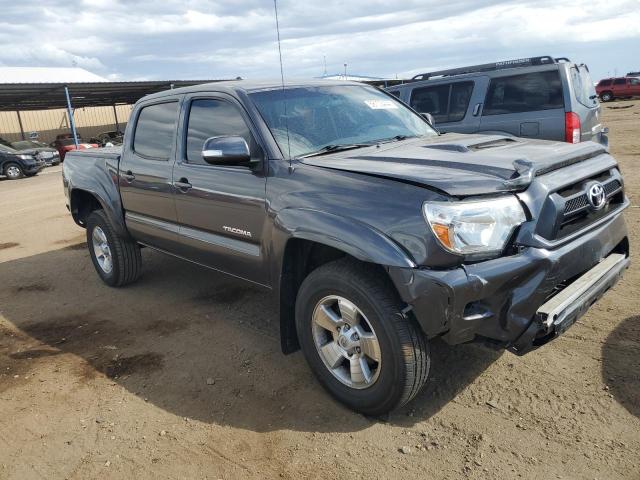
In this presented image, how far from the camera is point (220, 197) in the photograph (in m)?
3.72

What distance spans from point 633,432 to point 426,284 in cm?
133

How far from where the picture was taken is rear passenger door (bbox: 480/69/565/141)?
7.25 metres

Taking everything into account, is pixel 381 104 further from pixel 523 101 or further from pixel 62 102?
pixel 62 102

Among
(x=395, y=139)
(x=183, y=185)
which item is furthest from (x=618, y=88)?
(x=183, y=185)

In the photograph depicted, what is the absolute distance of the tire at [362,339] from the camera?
2674 mm

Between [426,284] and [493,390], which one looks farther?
[493,390]

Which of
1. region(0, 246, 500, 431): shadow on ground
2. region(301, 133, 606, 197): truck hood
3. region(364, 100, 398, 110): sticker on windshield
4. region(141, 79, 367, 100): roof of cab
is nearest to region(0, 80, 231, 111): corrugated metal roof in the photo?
region(0, 246, 500, 431): shadow on ground

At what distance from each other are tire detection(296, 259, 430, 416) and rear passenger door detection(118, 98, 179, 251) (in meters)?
1.78

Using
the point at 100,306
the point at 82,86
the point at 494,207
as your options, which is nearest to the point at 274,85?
the point at 494,207

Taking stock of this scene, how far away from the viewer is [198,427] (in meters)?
3.03

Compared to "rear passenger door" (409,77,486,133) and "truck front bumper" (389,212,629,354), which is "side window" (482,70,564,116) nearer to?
"rear passenger door" (409,77,486,133)

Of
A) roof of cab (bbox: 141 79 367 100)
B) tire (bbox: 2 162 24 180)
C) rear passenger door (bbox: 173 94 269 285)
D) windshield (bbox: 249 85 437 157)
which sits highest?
roof of cab (bbox: 141 79 367 100)

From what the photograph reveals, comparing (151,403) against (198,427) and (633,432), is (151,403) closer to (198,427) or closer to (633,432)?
(198,427)

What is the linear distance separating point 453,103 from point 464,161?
19.6 feet
